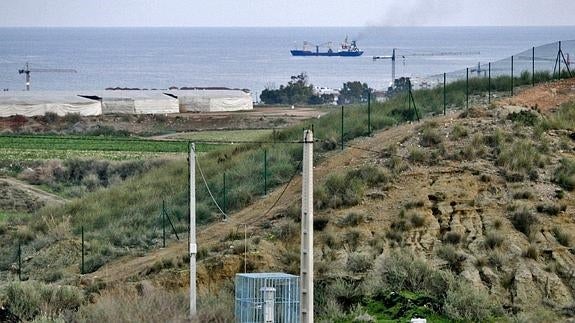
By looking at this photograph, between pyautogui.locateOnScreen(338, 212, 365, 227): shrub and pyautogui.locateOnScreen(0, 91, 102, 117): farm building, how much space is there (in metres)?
51.4

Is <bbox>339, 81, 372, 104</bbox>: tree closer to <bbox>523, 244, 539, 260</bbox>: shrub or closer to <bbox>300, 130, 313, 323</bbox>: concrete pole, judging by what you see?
<bbox>523, 244, 539, 260</bbox>: shrub

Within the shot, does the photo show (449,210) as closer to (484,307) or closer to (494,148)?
(494,148)

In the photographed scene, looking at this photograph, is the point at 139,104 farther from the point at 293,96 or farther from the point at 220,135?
the point at 293,96

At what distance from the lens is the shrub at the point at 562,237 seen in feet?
101

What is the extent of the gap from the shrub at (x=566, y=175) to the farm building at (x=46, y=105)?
5123cm

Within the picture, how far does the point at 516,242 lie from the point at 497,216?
4.62 feet

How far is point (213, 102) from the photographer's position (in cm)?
8875

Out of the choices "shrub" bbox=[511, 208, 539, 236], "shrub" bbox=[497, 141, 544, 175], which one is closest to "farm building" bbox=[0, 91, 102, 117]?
"shrub" bbox=[497, 141, 544, 175]

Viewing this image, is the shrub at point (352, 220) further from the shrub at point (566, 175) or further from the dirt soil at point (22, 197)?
the dirt soil at point (22, 197)

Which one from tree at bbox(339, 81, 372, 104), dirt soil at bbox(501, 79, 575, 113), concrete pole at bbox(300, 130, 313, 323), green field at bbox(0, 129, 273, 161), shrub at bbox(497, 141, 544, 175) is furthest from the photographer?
tree at bbox(339, 81, 372, 104)

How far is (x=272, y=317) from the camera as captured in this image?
24.9m

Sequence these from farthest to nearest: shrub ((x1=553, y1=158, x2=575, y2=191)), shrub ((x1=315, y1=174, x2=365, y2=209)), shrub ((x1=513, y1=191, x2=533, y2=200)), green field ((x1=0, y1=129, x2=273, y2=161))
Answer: green field ((x1=0, y1=129, x2=273, y2=161))
shrub ((x1=553, y1=158, x2=575, y2=191))
shrub ((x1=315, y1=174, x2=365, y2=209))
shrub ((x1=513, y1=191, x2=533, y2=200))

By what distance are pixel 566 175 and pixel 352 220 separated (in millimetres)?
5822

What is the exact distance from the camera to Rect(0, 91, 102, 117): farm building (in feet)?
267
